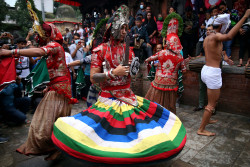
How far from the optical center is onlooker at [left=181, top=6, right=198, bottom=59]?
6504 mm

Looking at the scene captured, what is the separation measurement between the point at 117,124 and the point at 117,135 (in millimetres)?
150

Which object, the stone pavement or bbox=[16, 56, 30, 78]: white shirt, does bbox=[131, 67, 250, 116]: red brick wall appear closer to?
the stone pavement

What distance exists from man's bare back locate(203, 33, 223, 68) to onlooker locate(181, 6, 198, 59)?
3156mm

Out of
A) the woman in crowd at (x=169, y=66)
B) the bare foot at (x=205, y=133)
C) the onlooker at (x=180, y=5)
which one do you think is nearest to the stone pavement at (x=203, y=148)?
the bare foot at (x=205, y=133)

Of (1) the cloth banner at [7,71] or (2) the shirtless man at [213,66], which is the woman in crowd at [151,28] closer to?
(2) the shirtless man at [213,66]

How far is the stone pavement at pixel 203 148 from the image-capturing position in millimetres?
2730

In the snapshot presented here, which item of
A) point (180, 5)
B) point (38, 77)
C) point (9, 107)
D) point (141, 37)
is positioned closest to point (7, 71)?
point (38, 77)

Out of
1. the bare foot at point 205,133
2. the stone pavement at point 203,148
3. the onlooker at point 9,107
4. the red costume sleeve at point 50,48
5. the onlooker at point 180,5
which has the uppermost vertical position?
the onlooker at point 180,5

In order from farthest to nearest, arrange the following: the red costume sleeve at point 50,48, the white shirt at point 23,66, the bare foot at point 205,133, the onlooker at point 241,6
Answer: the onlooker at point 241,6, the white shirt at point 23,66, the bare foot at point 205,133, the red costume sleeve at point 50,48

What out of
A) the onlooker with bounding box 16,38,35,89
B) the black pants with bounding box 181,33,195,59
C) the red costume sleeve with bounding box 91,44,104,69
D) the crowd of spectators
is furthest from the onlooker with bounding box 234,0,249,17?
the onlooker with bounding box 16,38,35,89

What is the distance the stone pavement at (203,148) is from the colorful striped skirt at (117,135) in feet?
0.97

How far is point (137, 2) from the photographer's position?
9.16m

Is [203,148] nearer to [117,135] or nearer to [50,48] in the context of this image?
[117,135]

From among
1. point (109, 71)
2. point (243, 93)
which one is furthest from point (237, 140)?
point (109, 71)
